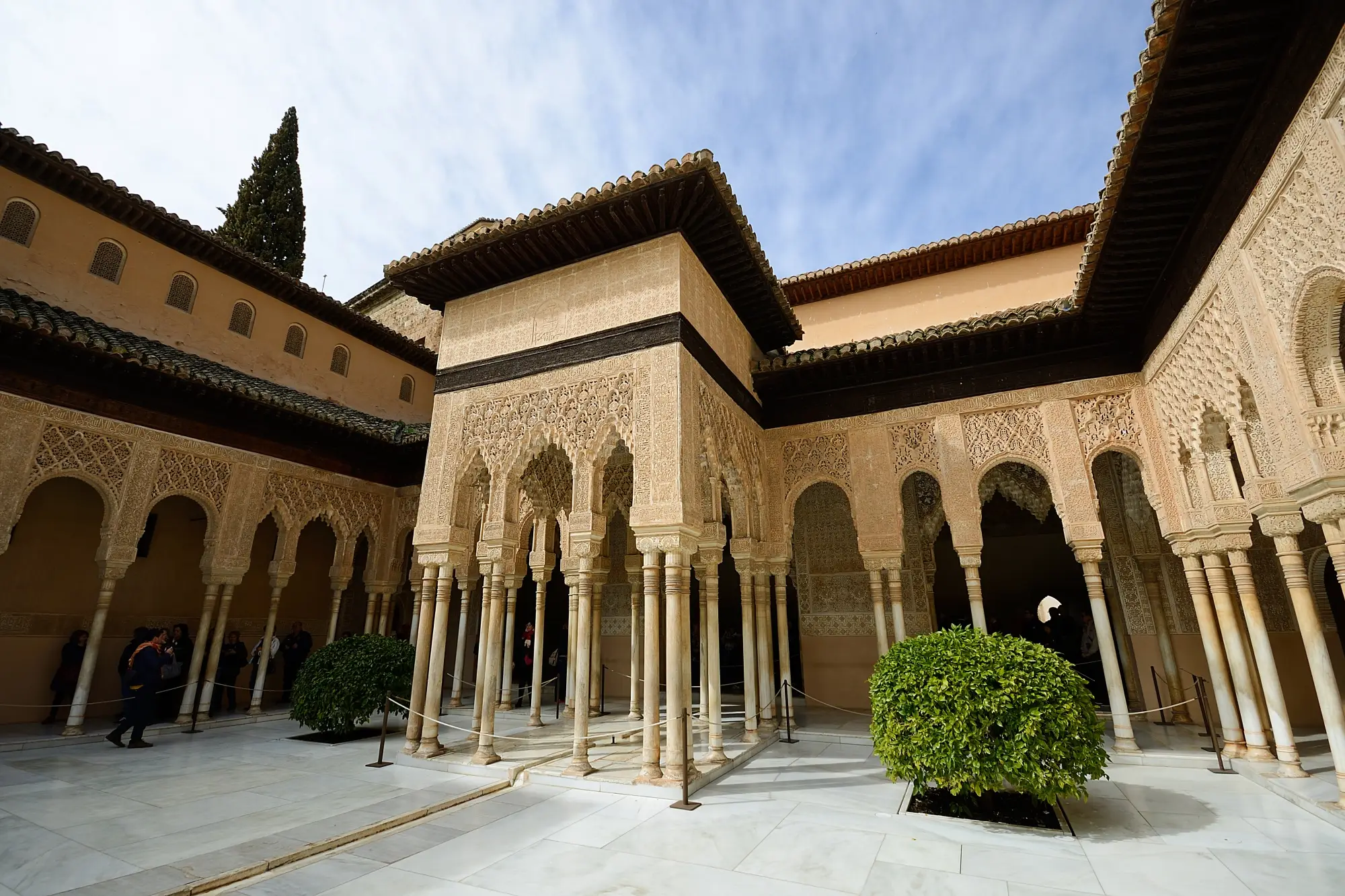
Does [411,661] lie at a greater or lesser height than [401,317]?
lesser

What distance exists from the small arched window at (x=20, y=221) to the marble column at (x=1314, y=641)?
15301 millimetres

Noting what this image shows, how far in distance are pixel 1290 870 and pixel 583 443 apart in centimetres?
614

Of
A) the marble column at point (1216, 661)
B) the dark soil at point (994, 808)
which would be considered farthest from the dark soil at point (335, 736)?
the marble column at point (1216, 661)

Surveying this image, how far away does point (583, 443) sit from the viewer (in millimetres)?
6777

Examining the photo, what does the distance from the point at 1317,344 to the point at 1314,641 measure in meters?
2.75

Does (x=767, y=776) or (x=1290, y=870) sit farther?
(x=767, y=776)

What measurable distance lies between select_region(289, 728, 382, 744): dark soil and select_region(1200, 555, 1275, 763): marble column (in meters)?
10.2

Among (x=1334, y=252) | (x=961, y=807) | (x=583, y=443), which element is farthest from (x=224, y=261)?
(x=1334, y=252)

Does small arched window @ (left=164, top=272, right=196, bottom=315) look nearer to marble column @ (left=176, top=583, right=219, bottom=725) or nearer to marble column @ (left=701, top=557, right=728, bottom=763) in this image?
marble column @ (left=176, top=583, right=219, bottom=725)

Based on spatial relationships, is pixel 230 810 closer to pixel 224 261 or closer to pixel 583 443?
pixel 583 443

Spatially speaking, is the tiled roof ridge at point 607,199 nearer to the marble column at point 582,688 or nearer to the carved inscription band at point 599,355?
the carved inscription band at point 599,355

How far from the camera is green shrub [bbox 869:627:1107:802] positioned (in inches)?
173

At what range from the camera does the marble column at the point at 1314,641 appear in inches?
192

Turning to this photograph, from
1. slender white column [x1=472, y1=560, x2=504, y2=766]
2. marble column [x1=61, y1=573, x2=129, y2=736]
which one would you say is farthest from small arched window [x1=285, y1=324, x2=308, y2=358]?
slender white column [x1=472, y1=560, x2=504, y2=766]
